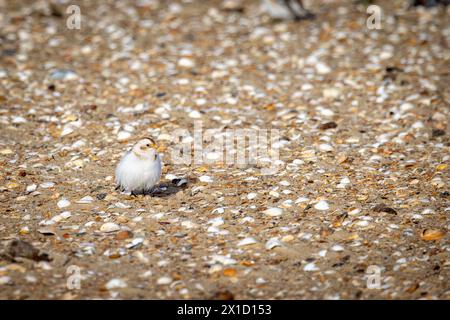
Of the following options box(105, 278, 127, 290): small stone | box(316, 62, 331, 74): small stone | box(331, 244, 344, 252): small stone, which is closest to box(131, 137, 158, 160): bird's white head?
box(105, 278, 127, 290): small stone

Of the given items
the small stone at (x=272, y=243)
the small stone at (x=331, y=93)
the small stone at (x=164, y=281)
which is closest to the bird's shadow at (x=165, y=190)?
the small stone at (x=272, y=243)

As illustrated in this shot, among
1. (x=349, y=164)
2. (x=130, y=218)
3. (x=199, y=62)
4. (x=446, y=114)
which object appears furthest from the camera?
(x=199, y=62)

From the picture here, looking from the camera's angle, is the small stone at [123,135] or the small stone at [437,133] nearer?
the small stone at [437,133]

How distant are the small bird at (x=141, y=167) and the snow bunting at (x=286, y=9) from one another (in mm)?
9155

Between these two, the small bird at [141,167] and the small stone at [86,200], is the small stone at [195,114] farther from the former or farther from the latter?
the small stone at [86,200]

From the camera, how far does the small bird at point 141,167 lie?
8.18 m

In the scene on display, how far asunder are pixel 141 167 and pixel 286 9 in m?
9.58

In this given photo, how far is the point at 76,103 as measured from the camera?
39.9ft

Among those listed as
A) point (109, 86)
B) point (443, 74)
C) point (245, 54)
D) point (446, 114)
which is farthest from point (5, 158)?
point (443, 74)

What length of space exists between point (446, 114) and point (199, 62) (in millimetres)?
5850

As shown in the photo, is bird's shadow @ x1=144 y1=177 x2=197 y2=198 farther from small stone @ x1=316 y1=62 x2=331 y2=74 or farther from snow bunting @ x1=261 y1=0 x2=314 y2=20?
snow bunting @ x1=261 y1=0 x2=314 y2=20

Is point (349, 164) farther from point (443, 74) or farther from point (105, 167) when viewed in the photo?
point (443, 74)
